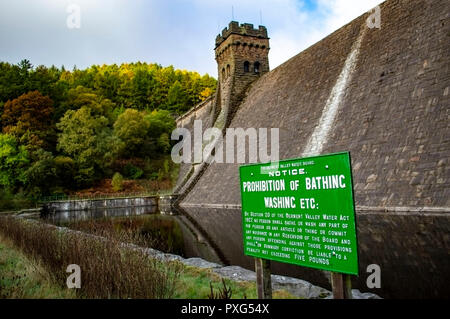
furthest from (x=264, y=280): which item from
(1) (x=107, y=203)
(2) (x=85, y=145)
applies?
(2) (x=85, y=145)

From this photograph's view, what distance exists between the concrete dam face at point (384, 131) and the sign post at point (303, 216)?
7.79 ft

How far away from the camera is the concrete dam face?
25.2ft

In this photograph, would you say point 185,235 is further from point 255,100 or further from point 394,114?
point 255,100

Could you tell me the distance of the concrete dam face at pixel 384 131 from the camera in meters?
7.68

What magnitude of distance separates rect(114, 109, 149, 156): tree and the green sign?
44.7 metres

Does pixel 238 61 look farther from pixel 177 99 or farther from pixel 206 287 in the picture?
pixel 177 99

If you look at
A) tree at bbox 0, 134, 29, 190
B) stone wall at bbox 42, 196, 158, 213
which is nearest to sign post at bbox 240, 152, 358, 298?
stone wall at bbox 42, 196, 158, 213

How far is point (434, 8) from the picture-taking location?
16.4 m

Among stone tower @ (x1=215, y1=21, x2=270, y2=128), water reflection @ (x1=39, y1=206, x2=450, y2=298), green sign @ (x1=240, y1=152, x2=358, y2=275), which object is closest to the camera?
green sign @ (x1=240, y1=152, x2=358, y2=275)

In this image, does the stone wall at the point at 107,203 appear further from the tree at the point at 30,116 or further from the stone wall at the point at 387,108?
the stone wall at the point at 387,108

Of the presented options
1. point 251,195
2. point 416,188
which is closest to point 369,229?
point 416,188

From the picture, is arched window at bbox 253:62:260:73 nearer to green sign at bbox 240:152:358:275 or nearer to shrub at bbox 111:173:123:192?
shrub at bbox 111:173:123:192

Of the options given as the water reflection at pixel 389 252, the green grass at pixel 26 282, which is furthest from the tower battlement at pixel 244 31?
the green grass at pixel 26 282

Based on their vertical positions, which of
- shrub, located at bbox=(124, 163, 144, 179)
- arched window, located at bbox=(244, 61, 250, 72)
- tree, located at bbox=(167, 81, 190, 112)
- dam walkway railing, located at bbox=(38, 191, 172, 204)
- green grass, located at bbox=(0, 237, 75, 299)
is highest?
Answer: tree, located at bbox=(167, 81, 190, 112)
